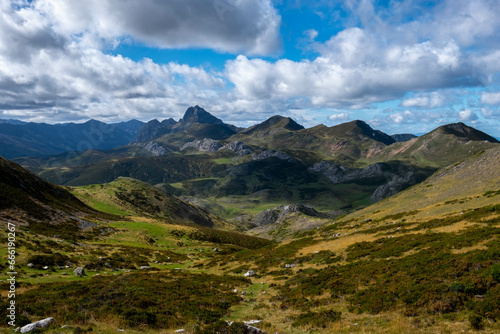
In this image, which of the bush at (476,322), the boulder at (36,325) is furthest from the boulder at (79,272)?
the bush at (476,322)

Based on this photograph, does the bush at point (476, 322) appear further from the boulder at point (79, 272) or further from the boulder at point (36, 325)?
the boulder at point (79, 272)

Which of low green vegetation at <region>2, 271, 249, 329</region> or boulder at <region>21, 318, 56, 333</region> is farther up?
boulder at <region>21, 318, 56, 333</region>

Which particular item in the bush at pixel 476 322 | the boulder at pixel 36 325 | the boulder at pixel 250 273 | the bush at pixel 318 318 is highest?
the boulder at pixel 36 325

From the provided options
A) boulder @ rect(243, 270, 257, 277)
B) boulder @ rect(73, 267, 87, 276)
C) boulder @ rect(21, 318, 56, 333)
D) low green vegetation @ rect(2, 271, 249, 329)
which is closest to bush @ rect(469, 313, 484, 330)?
low green vegetation @ rect(2, 271, 249, 329)

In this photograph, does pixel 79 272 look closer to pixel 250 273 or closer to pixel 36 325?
pixel 36 325

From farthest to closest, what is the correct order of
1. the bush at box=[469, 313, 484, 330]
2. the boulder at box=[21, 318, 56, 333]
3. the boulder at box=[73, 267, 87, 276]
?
the boulder at box=[73, 267, 87, 276]
the boulder at box=[21, 318, 56, 333]
the bush at box=[469, 313, 484, 330]

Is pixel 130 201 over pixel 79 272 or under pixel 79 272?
over

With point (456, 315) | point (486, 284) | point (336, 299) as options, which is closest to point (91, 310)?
point (336, 299)

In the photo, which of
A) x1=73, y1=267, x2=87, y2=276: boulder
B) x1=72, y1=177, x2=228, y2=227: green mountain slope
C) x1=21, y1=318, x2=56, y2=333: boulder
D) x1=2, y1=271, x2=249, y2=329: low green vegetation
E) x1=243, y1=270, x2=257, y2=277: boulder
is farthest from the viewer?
x1=72, y1=177, x2=228, y2=227: green mountain slope

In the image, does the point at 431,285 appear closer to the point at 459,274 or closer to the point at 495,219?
the point at 459,274

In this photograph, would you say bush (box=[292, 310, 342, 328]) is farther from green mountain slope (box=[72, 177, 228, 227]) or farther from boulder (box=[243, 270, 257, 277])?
green mountain slope (box=[72, 177, 228, 227])

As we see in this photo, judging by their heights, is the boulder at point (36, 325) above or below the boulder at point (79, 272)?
above

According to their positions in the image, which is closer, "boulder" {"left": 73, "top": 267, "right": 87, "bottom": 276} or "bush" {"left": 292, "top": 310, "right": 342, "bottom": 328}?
"bush" {"left": 292, "top": 310, "right": 342, "bottom": 328}

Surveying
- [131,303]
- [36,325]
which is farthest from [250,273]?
[36,325]
